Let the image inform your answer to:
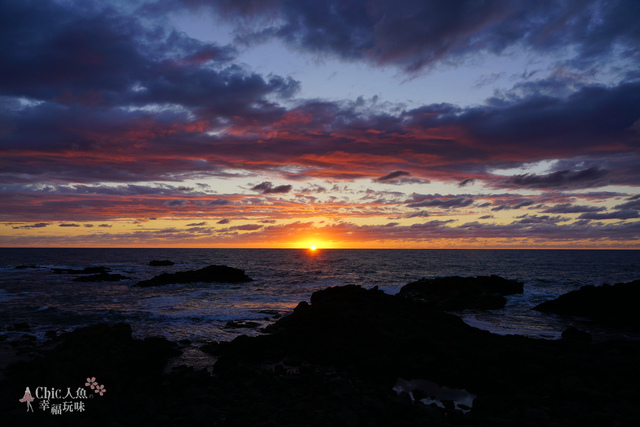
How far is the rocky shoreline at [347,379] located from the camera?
971 cm

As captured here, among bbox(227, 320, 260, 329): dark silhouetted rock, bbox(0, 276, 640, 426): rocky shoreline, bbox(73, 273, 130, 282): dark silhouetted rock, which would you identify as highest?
bbox(0, 276, 640, 426): rocky shoreline

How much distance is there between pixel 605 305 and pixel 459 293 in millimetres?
10698

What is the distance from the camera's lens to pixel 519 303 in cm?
3394

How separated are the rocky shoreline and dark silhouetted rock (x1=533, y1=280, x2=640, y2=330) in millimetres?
11557

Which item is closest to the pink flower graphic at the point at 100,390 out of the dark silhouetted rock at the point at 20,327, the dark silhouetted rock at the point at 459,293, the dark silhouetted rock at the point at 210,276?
the dark silhouetted rock at the point at 20,327

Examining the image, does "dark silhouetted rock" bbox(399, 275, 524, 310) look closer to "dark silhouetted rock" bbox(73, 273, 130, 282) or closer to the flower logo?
the flower logo

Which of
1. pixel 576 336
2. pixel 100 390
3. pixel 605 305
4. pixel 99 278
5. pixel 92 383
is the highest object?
pixel 92 383

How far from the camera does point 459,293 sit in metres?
32.9

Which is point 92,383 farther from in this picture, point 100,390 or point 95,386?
point 100,390

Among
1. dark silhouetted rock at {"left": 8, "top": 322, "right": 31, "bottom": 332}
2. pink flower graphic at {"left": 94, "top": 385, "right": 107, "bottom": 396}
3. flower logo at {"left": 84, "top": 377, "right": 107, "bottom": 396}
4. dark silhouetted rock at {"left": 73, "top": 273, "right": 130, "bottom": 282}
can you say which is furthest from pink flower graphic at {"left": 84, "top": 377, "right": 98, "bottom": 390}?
dark silhouetted rock at {"left": 73, "top": 273, "right": 130, "bottom": 282}

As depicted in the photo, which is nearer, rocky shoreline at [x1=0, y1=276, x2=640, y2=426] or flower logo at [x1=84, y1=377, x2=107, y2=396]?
rocky shoreline at [x1=0, y1=276, x2=640, y2=426]

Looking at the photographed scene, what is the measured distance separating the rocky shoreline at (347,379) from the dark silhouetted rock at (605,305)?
11557mm

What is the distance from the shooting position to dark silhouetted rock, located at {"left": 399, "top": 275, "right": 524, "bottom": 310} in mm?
31469

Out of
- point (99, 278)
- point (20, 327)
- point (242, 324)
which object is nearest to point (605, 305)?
point (242, 324)
